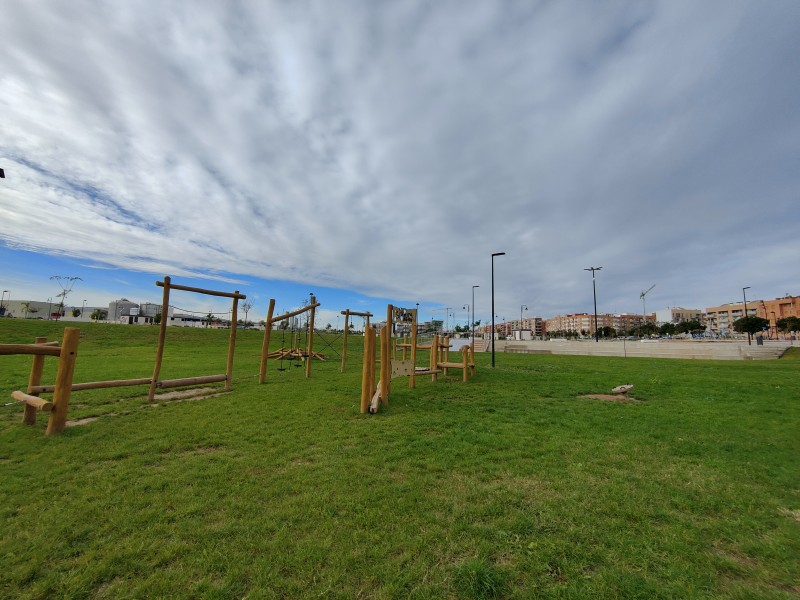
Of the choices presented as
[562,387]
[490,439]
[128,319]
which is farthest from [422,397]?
[128,319]

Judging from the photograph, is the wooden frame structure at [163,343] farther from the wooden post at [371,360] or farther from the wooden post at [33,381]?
the wooden post at [371,360]

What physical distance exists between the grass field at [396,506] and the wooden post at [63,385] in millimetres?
246

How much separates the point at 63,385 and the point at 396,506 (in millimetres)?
6306

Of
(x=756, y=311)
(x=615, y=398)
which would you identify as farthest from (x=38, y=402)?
(x=756, y=311)

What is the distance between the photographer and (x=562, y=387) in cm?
1216

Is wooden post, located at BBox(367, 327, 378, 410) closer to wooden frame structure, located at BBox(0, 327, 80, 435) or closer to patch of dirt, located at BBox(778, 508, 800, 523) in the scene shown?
wooden frame structure, located at BBox(0, 327, 80, 435)

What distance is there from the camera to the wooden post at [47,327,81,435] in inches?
236

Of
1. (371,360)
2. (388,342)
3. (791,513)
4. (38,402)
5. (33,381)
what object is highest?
(388,342)

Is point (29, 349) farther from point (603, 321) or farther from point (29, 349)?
point (603, 321)

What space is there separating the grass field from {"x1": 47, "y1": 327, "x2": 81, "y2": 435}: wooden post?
9.7 inches

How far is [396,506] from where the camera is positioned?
3.66 meters

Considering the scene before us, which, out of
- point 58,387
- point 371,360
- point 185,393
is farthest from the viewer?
point 185,393

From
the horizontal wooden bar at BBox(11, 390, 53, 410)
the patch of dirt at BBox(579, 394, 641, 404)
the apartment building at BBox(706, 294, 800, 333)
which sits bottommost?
the patch of dirt at BBox(579, 394, 641, 404)

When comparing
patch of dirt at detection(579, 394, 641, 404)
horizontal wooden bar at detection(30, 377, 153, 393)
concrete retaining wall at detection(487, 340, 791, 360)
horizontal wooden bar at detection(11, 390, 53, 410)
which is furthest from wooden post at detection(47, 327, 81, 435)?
concrete retaining wall at detection(487, 340, 791, 360)
